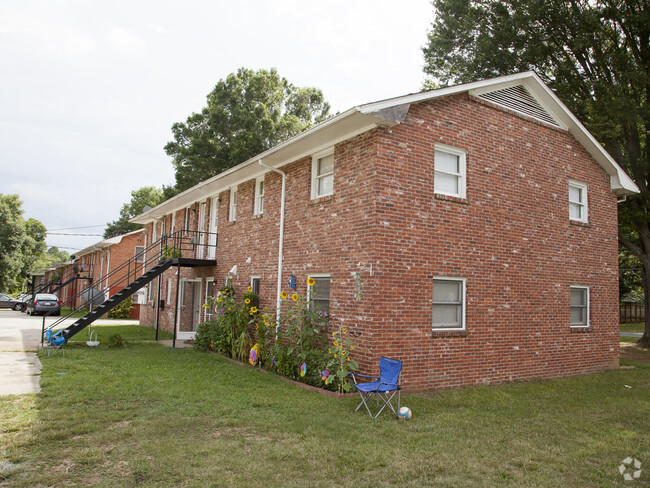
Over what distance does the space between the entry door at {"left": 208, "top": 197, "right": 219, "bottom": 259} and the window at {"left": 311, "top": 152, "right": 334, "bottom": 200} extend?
6.46 metres

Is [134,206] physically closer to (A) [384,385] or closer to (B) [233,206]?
(B) [233,206]


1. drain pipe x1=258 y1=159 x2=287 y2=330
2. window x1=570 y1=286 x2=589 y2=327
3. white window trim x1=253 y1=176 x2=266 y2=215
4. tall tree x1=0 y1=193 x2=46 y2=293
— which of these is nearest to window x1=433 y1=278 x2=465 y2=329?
drain pipe x1=258 y1=159 x2=287 y2=330

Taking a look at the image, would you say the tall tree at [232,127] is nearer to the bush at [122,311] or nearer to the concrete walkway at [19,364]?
the bush at [122,311]

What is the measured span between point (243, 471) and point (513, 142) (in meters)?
9.27

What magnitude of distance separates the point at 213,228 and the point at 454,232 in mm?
9759

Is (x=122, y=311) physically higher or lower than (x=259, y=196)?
lower

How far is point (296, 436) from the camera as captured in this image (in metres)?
6.05

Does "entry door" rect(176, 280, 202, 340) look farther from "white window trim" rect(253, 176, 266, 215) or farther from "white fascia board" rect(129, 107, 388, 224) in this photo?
"white window trim" rect(253, 176, 266, 215)

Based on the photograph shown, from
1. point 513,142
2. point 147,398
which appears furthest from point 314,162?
point 147,398

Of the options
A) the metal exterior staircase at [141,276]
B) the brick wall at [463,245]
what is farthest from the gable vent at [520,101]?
the metal exterior staircase at [141,276]

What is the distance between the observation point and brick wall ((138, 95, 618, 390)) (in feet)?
29.0

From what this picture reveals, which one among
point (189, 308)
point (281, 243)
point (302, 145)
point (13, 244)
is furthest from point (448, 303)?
point (13, 244)

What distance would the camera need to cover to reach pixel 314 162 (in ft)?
35.8

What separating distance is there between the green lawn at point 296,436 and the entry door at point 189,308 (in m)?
8.51
